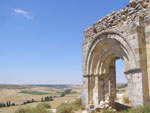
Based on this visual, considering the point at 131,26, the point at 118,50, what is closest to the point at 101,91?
the point at 118,50

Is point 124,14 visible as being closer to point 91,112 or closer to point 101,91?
point 101,91

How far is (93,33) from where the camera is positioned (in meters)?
8.05

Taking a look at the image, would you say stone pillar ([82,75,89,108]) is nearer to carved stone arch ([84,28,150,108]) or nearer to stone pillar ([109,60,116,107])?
carved stone arch ([84,28,150,108])

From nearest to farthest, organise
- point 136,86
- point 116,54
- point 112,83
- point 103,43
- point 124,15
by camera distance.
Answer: point 136,86, point 124,15, point 116,54, point 103,43, point 112,83

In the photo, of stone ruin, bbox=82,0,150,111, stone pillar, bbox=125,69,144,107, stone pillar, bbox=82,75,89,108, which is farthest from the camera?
stone pillar, bbox=82,75,89,108

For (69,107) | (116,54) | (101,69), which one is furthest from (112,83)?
(69,107)

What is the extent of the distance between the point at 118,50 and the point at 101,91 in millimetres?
2470

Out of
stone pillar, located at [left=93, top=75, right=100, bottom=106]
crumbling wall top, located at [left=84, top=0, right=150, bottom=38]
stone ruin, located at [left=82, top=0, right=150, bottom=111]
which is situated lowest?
stone pillar, located at [left=93, top=75, right=100, bottom=106]

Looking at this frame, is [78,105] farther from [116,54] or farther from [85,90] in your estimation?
[116,54]

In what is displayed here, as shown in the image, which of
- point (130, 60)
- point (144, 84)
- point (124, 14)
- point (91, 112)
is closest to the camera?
point (144, 84)

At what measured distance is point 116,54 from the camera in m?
6.96

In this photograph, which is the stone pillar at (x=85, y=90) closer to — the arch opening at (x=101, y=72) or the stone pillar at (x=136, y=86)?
the arch opening at (x=101, y=72)

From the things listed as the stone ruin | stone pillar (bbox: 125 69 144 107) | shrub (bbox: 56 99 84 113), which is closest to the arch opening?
the stone ruin

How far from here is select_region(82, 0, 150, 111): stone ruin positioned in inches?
205
